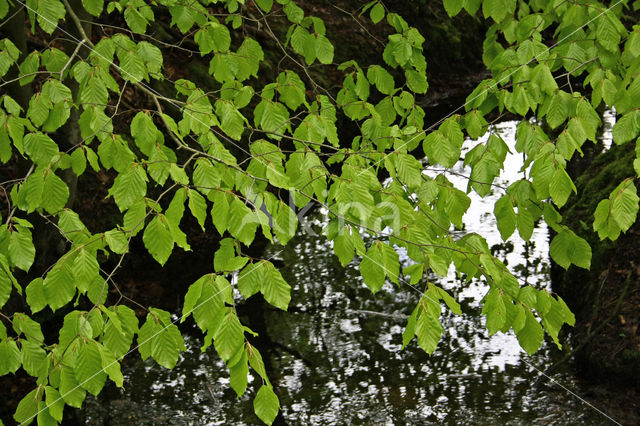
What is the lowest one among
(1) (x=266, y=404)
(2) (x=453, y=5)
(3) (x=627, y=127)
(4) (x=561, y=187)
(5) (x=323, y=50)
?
(1) (x=266, y=404)

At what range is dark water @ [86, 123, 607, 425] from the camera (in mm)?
4703

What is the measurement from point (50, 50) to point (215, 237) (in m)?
4.03

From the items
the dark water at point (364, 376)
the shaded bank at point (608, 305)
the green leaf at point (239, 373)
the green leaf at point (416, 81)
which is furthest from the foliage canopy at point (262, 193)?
the dark water at point (364, 376)

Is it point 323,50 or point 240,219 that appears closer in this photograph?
point 240,219

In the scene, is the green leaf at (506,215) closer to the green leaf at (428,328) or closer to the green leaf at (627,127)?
the green leaf at (627,127)

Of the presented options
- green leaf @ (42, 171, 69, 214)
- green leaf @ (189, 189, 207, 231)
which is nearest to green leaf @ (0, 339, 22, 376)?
green leaf @ (42, 171, 69, 214)

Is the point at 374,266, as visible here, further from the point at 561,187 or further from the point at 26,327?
the point at 26,327

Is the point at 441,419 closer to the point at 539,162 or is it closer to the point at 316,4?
the point at 539,162

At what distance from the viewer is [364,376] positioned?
5.17m

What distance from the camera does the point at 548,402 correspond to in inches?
185

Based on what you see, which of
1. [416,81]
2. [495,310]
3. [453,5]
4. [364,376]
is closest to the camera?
[495,310]

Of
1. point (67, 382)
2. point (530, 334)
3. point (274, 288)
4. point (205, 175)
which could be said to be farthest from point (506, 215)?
point (67, 382)

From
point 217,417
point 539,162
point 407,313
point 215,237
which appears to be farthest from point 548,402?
point 215,237

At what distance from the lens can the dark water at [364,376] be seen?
15.4 feet
